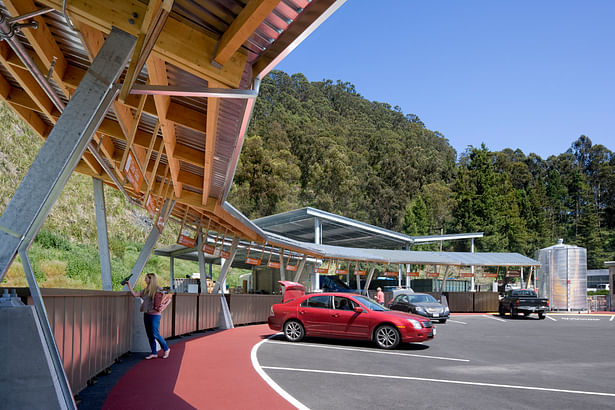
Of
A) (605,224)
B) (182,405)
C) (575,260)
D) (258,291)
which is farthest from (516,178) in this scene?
(182,405)

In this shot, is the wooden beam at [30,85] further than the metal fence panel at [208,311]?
No

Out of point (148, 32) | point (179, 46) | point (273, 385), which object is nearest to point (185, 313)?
point (273, 385)

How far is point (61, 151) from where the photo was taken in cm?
570

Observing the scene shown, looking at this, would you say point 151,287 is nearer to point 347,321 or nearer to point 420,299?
point 347,321

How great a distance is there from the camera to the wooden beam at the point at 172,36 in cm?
593

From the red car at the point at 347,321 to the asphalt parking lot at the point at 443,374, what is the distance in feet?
1.18

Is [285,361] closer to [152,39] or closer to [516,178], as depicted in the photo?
[152,39]

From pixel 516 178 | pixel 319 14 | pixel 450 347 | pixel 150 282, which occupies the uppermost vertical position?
pixel 516 178

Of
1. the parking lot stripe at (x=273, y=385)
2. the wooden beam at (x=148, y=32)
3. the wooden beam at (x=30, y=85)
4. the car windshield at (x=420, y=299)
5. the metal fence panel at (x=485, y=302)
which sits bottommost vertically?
the metal fence panel at (x=485, y=302)

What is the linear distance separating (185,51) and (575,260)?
39457 millimetres

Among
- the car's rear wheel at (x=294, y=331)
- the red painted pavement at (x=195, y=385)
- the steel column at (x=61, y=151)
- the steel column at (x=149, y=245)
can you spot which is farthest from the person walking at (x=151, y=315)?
the steel column at (x=61, y=151)

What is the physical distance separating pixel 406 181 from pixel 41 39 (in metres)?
95.3

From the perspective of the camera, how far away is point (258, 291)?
127ft

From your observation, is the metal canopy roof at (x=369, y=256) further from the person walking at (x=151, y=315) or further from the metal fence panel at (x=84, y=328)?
the metal fence panel at (x=84, y=328)
